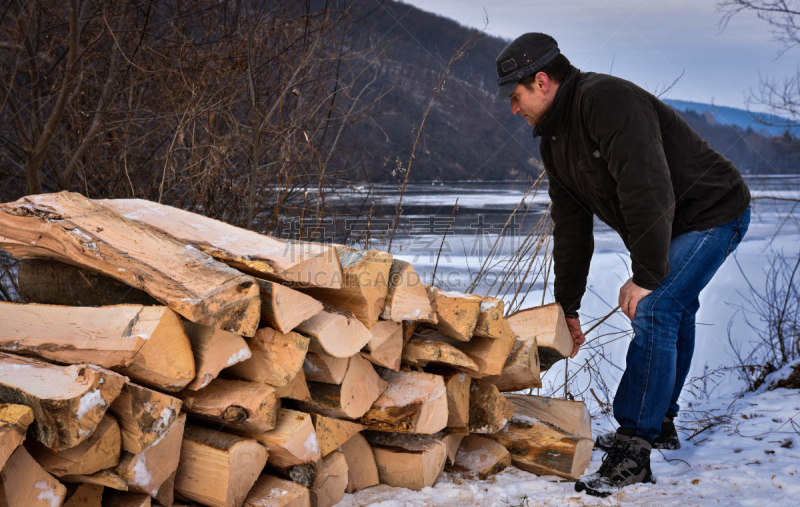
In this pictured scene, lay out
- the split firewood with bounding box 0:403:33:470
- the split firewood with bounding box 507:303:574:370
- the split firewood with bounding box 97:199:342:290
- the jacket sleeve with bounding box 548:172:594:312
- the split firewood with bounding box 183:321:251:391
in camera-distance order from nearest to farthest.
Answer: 1. the split firewood with bounding box 0:403:33:470
2. the split firewood with bounding box 183:321:251:391
3. the split firewood with bounding box 97:199:342:290
4. the split firewood with bounding box 507:303:574:370
5. the jacket sleeve with bounding box 548:172:594:312

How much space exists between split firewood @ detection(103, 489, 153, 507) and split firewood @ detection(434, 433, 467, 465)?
1135mm

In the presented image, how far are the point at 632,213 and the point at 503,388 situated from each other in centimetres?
109

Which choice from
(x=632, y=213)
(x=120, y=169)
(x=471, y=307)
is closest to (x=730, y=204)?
(x=632, y=213)

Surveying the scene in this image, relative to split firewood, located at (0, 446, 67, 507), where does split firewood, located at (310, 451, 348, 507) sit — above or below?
below

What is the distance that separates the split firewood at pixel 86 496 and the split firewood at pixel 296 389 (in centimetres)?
58

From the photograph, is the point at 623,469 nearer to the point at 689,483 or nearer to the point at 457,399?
the point at 689,483

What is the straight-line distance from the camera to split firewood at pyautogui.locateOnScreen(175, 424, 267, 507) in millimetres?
1661

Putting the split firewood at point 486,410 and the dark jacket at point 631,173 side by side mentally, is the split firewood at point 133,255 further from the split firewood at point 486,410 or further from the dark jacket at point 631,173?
the dark jacket at point 631,173

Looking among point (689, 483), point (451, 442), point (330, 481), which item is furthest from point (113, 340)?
point (689, 483)

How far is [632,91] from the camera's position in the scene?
2.12 m

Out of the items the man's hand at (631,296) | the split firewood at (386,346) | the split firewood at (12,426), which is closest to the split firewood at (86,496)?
the split firewood at (12,426)

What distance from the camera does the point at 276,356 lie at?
5.88ft

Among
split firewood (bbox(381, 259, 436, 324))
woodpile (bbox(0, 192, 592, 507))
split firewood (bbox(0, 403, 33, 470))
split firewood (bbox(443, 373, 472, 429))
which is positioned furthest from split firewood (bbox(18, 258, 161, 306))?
split firewood (bbox(443, 373, 472, 429))

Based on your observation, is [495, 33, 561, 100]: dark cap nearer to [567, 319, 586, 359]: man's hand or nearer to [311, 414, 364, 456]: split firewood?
[567, 319, 586, 359]: man's hand
